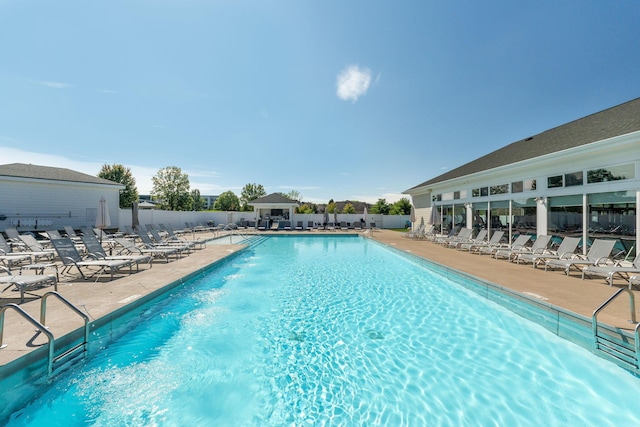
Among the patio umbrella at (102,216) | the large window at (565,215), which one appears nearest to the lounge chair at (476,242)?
the large window at (565,215)

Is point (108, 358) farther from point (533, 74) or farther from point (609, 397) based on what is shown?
point (533, 74)

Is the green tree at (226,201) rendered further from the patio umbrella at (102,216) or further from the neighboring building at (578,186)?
the neighboring building at (578,186)

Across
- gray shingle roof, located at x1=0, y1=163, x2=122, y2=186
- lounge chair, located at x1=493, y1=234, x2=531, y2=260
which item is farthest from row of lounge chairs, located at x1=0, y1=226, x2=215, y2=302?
lounge chair, located at x1=493, y1=234, x2=531, y2=260

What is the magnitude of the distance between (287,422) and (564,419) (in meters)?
2.71

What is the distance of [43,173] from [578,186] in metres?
25.0

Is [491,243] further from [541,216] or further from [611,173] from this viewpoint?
[611,173]

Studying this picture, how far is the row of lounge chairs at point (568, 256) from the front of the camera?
5750mm

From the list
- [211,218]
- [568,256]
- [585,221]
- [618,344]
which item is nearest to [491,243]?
[568,256]

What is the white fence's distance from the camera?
19881mm

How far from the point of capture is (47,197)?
48.3 feet

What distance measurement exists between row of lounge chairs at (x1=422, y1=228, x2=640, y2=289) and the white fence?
555 inches

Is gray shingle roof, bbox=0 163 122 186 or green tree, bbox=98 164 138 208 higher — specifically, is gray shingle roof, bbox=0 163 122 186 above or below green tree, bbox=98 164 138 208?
below

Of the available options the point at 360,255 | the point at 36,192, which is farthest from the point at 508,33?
the point at 36,192

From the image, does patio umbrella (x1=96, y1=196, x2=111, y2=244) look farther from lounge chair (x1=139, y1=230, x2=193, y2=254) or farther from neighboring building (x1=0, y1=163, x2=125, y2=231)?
neighboring building (x1=0, y1=163, x2=125, y2=231)
